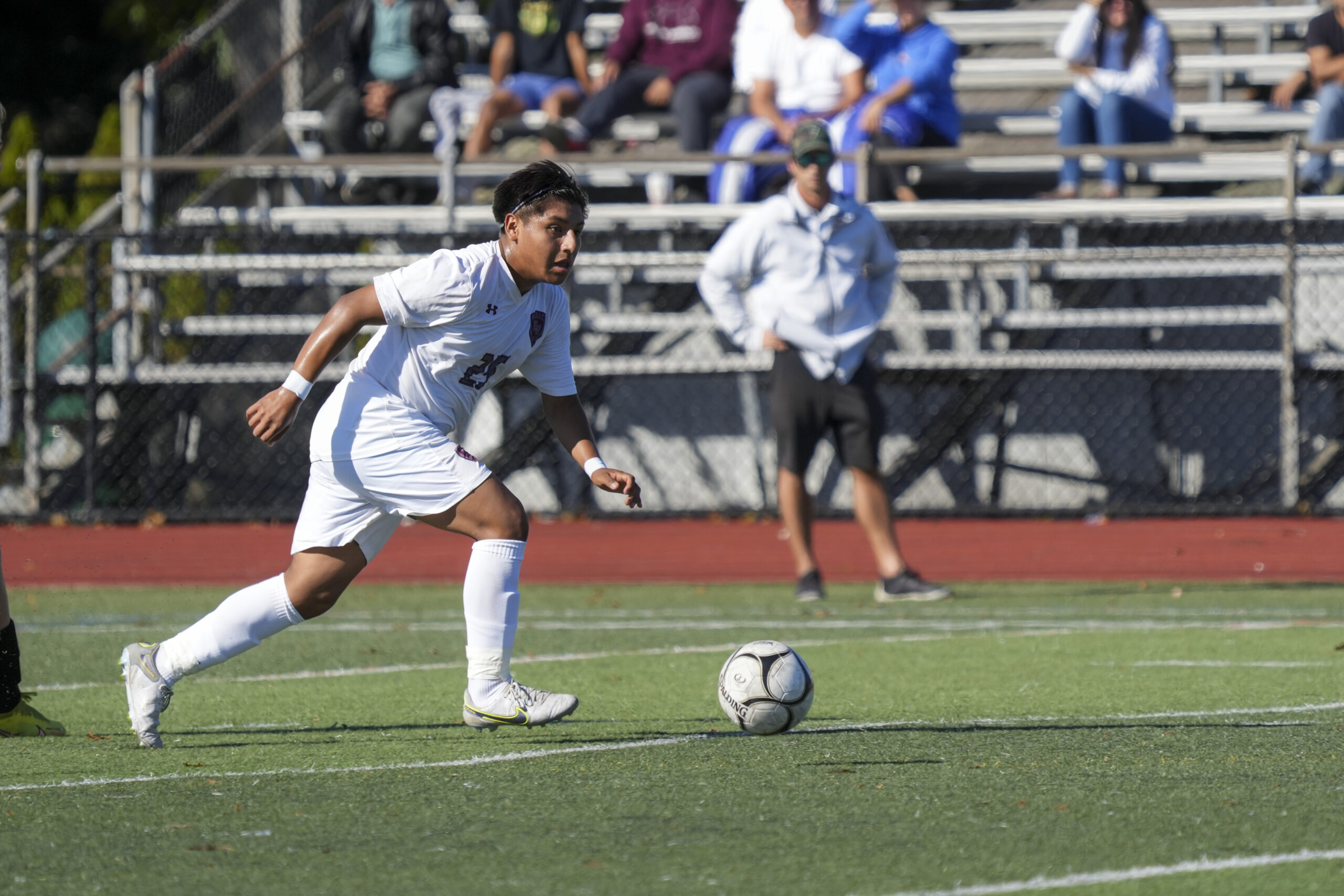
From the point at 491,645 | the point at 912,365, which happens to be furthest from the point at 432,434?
the point at 912,365

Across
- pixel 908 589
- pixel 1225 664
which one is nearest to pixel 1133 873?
pixel 1225 664

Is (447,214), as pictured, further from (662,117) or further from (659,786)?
(659,786)

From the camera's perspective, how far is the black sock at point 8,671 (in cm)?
551

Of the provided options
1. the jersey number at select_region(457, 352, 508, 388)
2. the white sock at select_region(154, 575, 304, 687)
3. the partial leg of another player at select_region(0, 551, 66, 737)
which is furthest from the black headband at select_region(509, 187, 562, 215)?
the partial leg of another player at select_region(0, 551, 66, 737)

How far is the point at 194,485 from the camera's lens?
1443 cm

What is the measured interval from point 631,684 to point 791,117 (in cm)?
792

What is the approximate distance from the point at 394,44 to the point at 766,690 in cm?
1102

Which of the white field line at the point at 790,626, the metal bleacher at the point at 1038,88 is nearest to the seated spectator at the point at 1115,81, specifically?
the metal bleacher at the point at 1038,88

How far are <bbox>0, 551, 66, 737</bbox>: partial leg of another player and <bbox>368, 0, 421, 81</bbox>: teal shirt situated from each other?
10243 mm

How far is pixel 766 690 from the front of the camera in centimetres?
536

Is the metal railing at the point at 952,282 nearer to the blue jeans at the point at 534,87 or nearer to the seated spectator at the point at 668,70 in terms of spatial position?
the seated spectator at the point at 668,70

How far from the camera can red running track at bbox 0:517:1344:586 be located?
11406 millimetres

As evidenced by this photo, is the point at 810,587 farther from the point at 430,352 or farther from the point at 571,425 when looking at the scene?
the point at 430,352

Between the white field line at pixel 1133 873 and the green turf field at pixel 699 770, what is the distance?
0.8 inches
